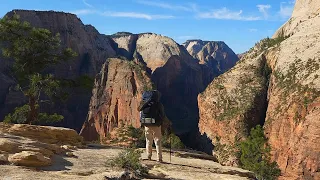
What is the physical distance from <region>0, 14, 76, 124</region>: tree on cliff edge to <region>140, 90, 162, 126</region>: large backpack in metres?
12.1

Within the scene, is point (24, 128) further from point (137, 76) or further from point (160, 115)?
point (137, 76)

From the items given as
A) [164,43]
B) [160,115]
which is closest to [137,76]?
[160,115]

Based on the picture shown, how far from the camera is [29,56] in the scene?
25312mm

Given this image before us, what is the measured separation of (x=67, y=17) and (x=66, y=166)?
131 meters

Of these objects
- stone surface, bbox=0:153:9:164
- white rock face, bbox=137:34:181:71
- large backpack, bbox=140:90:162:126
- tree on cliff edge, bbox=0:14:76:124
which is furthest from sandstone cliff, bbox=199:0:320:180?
white rock face, bbox=137:34:181:71

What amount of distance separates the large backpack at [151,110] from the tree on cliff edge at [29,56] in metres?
12.1

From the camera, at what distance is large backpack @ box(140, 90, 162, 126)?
13.2m

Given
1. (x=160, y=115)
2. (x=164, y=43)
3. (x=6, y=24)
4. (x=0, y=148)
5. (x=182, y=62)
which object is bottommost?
(x=0, y=148)

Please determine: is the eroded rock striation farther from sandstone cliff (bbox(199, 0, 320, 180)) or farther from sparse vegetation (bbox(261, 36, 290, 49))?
sandstone cliff (bbox(199, 0, 320, 180))

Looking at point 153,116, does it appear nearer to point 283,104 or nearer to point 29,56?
point 29,56

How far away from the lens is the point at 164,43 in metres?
157

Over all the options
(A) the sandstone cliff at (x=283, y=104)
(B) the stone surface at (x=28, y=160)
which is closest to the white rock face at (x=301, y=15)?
(A) the sandstone cliff at (x=283, y=104)

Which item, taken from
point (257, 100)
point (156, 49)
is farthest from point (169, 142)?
point (156, 49)

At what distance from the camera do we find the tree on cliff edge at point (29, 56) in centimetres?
2411
